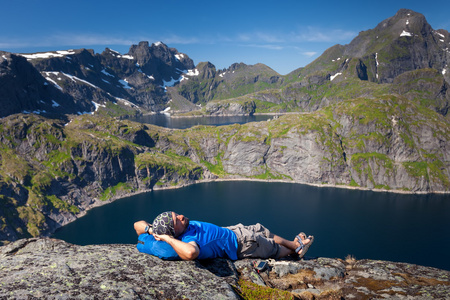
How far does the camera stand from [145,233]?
1148 cm

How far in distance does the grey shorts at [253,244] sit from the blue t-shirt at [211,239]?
1.48 feet

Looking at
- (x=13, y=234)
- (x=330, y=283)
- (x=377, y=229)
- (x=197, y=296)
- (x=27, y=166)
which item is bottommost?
(x=13, y=234)

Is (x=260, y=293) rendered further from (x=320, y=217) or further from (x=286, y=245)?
(x=320, y=217)

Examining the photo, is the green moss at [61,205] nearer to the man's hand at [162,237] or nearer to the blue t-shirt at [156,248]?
the blue t-shirt at [156,248]

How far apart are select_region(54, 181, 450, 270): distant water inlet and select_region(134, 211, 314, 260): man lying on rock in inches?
4217

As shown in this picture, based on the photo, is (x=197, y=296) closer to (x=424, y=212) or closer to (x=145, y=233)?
(x=145, y=233)

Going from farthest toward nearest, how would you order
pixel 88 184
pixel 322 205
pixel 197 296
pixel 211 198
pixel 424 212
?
pixel 88 184 < pixel 211 198 < pixel 322 205 < pixel 424 212 < pixel 197 296

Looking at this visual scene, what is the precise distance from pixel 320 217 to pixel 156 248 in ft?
485

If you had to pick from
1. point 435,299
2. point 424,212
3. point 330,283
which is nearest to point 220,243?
point 330,283

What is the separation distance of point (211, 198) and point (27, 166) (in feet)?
458

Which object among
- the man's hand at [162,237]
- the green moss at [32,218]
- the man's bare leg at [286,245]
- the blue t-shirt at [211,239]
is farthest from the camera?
the green moss at [32,218]

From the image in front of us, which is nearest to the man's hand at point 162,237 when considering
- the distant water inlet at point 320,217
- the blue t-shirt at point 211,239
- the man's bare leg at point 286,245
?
the blue t-shirt at point 211,239

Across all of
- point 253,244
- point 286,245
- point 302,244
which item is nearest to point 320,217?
point 302,244

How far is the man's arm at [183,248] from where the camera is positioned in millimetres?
9648
